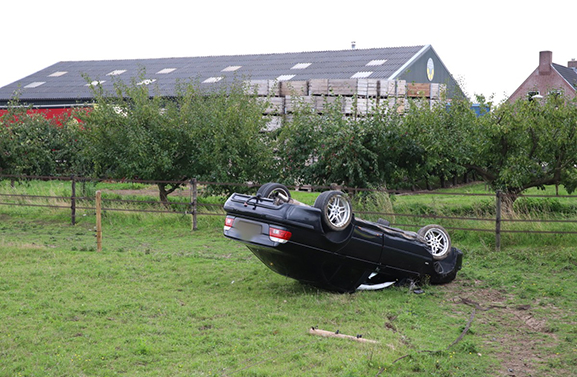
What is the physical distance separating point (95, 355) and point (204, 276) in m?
3.64

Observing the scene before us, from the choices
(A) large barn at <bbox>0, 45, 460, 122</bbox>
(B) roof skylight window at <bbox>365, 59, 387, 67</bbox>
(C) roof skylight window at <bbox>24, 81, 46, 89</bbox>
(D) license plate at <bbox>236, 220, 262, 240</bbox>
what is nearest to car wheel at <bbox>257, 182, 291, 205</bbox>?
(D) license plate at <bbox>236, 220, 262, 240</bbox>

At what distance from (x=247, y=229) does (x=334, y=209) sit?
113 cm

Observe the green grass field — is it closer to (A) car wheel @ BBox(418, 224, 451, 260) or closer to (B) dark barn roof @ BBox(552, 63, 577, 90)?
(A) car wheel @ BBox(418, 224, 451, 260)

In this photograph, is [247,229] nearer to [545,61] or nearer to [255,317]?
[255,317]

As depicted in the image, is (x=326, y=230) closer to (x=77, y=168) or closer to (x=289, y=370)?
(x=289, y=370)

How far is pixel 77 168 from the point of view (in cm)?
2162

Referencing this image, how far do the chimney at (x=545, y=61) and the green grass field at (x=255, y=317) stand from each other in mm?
43113

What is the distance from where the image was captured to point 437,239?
8.95 metres

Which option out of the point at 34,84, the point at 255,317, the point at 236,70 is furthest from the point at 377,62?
the point at 255,317

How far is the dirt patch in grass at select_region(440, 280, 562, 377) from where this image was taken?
222 inches

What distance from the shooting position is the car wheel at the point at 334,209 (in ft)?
23.9

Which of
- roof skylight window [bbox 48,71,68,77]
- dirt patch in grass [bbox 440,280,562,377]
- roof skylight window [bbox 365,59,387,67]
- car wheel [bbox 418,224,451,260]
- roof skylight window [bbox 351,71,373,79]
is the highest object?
roof skylight window [bbox 48,71,68,77]

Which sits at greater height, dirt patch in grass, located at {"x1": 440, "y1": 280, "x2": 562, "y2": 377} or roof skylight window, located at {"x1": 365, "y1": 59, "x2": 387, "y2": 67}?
roof skylight window, located at {"x1": 365, "y1": 59, "x2": 387, "y2": 67}

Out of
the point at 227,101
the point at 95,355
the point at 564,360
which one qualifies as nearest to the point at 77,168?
the point at 227,101
